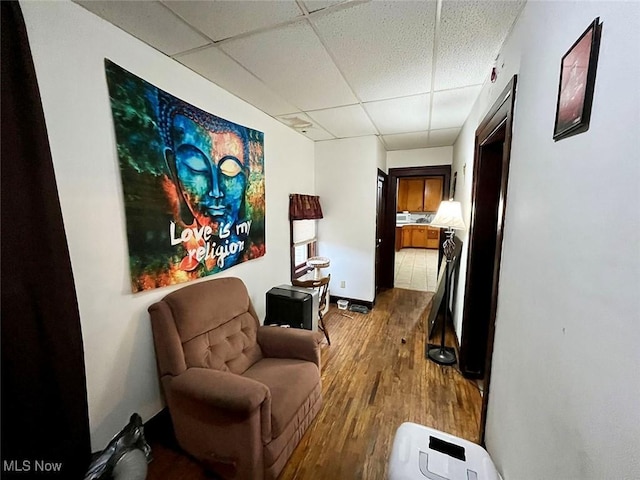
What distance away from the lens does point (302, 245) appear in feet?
11.8

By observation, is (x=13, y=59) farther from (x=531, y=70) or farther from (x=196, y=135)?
(x=531, y=70)

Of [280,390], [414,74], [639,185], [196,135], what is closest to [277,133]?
[196,135]

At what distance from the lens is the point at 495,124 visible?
165 cm

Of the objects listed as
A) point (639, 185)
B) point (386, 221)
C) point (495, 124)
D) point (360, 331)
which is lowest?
point (360, 331)

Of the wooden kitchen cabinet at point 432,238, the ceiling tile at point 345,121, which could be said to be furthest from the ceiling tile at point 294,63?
the wooden kitchen cabinet at point 432,238

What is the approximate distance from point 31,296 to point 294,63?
183cm

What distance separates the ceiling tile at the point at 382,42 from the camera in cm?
126

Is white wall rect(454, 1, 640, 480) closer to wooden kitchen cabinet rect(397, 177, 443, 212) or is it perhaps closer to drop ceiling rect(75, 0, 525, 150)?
drop ceiling rect(75, 0, 525, 150)

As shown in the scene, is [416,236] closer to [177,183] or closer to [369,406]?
[369,406]

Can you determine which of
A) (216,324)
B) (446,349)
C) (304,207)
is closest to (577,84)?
(216,324)

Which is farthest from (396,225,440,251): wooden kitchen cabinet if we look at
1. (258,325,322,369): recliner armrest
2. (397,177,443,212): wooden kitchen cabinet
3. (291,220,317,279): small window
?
(258,325,322,369): recliner armrest

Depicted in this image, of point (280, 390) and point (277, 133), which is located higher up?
point (277, 133)

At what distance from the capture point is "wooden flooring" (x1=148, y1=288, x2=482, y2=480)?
4.91 feet

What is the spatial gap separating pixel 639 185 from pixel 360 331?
2868 mm
